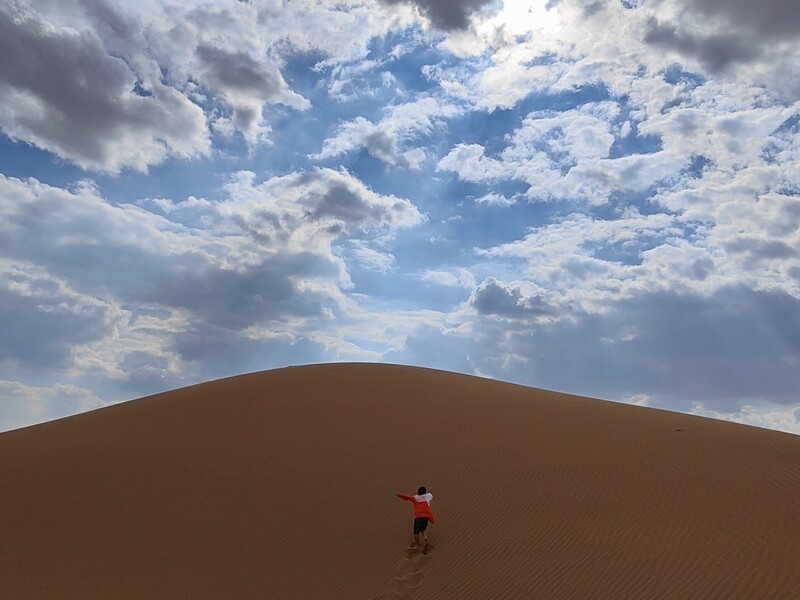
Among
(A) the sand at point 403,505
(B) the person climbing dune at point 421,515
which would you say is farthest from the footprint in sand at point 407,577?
(B) the person climbing dune at point 421,515

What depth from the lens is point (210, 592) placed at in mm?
10953

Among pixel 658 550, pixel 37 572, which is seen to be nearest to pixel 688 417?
pixel 658 550

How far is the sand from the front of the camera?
10.3 metres

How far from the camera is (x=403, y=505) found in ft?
44.2

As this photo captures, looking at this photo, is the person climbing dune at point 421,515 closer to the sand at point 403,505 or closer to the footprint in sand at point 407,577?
the footprint in sand at point 407,577

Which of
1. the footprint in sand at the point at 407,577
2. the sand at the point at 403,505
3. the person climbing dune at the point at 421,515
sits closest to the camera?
the footprint in sand at the point at 407,577

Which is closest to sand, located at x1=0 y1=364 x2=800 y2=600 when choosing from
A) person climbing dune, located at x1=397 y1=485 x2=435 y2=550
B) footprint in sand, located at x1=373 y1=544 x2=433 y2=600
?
footprint in sand, located at x1=373 y1=544 x2=433 y2=600

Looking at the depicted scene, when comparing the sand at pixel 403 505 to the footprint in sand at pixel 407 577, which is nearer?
the footprint in sand at pixel 407 577

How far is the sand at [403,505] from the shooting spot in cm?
1033

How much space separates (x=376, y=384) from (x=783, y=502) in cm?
1439

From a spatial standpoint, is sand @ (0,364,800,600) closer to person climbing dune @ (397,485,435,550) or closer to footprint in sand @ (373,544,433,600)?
footprint in sand @ (373,544,433,600)

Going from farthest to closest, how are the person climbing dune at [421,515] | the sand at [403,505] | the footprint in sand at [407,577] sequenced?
1. the person climbing dune at [421,515]
2. the sand at [403,505]
3. the footprint in sand at [407,577]

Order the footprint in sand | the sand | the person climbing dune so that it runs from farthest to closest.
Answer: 1. the person climbing dune
2. the sand
3. the footprint in sand

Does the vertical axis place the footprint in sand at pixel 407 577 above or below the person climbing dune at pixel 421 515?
below
